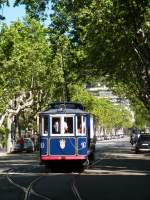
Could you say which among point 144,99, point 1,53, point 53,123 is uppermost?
point 1,53

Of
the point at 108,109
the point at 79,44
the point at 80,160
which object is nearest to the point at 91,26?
the point at 79,44

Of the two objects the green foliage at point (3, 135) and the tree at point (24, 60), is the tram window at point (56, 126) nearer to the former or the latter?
the tree at point (24, 60)

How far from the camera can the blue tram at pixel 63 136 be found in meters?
31.9

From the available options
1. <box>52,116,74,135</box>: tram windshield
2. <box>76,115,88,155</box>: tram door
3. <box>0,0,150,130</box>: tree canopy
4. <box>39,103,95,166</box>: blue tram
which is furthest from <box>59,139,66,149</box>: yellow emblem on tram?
<box>0,0,150,130</box>: tree canopy

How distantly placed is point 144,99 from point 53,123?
33286mm

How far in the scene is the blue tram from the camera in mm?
31859

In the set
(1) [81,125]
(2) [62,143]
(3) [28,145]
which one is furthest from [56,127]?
(3) [28,145]

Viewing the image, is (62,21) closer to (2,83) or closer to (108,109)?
(2,83)

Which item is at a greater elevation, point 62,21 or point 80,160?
point 62,21

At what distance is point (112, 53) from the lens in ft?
146

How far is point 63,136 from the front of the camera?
32000mm

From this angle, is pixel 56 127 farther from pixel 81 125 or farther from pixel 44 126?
pixel 81 125

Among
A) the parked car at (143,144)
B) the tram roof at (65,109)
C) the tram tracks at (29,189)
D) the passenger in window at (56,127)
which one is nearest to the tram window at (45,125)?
the tram roof at (65,109)

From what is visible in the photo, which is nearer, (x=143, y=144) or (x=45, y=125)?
(x=45, y=125)
